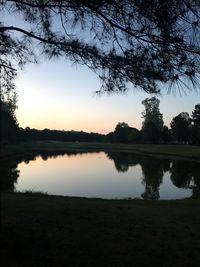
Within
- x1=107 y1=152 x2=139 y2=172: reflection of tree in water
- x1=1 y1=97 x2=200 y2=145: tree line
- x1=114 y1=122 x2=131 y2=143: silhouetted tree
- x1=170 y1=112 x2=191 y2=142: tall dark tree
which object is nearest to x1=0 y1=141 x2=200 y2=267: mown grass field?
x1=107 y1=152 x2=139 y2=172: reflection of tree in water

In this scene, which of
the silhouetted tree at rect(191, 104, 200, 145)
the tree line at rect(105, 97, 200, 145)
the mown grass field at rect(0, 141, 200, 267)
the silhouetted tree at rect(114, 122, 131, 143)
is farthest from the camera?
the silhouetted tree at rect(114, 122, 131, 143)

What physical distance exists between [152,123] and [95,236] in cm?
8918

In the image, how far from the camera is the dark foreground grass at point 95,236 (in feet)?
20.7

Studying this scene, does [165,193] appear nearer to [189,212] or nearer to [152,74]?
[189,212]

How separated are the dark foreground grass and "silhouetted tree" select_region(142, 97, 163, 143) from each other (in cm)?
8516

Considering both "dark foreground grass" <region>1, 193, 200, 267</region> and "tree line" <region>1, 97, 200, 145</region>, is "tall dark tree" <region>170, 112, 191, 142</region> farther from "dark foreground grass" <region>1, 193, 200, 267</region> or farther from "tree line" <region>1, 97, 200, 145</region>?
"dark foreground grass" <region>1, 193, 200, 267</region>

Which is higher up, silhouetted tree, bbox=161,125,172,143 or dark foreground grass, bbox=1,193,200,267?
silhouetted tree, bbox=161,125,172,143

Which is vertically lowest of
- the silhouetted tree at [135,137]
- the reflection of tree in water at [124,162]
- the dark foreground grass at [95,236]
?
the reflection of tree in water at [124,162]

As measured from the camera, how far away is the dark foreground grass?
20.7 feet

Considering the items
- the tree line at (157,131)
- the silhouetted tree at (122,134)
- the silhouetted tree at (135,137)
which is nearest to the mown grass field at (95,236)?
the tree line at (157,131)

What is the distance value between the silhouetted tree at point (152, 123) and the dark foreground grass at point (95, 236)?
8516 cm

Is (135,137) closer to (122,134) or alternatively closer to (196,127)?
(122,134)

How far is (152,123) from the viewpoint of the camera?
315 ft

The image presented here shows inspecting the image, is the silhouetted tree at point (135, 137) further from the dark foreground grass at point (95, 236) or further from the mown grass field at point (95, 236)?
the dark foreground grass at point (95, 236)
